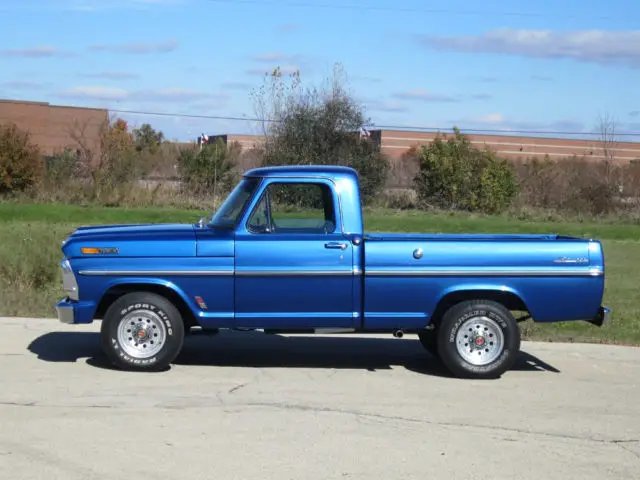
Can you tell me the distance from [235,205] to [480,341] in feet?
9.14

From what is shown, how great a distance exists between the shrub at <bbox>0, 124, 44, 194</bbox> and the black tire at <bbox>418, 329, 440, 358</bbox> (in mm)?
30650

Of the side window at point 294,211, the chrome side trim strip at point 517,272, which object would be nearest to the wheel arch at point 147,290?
the side window at point 294,211

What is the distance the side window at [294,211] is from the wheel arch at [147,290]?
972 millimetres

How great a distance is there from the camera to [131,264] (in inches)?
355

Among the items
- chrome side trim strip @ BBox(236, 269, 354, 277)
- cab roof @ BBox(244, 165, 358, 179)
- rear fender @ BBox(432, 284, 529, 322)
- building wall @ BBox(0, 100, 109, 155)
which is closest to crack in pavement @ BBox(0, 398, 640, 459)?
chrome side trim strip @ BBox(236, 269, 354, 277)

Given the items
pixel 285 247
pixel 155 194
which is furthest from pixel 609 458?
pixel 155 194

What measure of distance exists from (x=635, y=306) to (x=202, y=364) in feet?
27.2

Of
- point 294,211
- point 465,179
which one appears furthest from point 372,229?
point 294,211

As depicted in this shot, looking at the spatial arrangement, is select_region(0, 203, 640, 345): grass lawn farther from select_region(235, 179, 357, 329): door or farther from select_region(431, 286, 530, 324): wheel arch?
select_region(235, 179, 357, 329): door

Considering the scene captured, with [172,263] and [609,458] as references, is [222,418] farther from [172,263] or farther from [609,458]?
[609,458]

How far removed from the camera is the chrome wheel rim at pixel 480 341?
9297mm

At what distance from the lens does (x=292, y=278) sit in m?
9.05

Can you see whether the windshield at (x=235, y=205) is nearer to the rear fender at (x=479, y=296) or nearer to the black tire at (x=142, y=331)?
the black tire at (x=142, y=331)

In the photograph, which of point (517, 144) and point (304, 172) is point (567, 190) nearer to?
point (304, 172)
